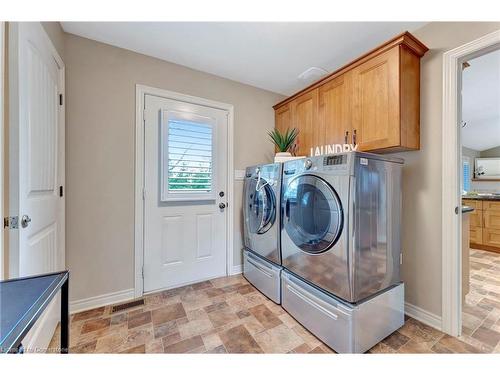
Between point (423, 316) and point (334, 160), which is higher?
point (334, 160)

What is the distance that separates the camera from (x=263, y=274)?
2008 mm

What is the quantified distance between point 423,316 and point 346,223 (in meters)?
1.14

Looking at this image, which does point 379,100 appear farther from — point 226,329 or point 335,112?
point 226,329

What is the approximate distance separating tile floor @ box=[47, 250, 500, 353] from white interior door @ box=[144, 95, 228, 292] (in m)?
0.31

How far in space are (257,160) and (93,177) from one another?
1.71 metres

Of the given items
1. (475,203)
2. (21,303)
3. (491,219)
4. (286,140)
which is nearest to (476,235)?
(491,219)

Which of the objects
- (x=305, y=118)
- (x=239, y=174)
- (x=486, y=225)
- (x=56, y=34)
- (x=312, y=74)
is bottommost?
(x=486, y=225)

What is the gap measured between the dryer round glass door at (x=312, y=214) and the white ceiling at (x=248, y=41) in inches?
48.1

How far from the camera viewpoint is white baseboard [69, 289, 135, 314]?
1708 millimetres

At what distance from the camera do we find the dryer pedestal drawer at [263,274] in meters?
1.84

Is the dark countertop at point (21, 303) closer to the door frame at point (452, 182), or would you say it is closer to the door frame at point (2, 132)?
the door frame at point (2, 132)

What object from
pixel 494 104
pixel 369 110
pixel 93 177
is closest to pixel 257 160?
pixel 369 110

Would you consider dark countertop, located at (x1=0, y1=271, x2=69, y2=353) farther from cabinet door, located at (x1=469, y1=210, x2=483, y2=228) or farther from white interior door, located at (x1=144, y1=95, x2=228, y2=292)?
cabinet door, located at (x1=469, y1=210, x2=483, y2=228)

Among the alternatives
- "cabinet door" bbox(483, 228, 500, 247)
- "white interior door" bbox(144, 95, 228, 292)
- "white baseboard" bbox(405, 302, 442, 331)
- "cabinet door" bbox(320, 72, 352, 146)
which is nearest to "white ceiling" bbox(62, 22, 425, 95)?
"cabinet door" bbox(320, 72, 352, 146)
